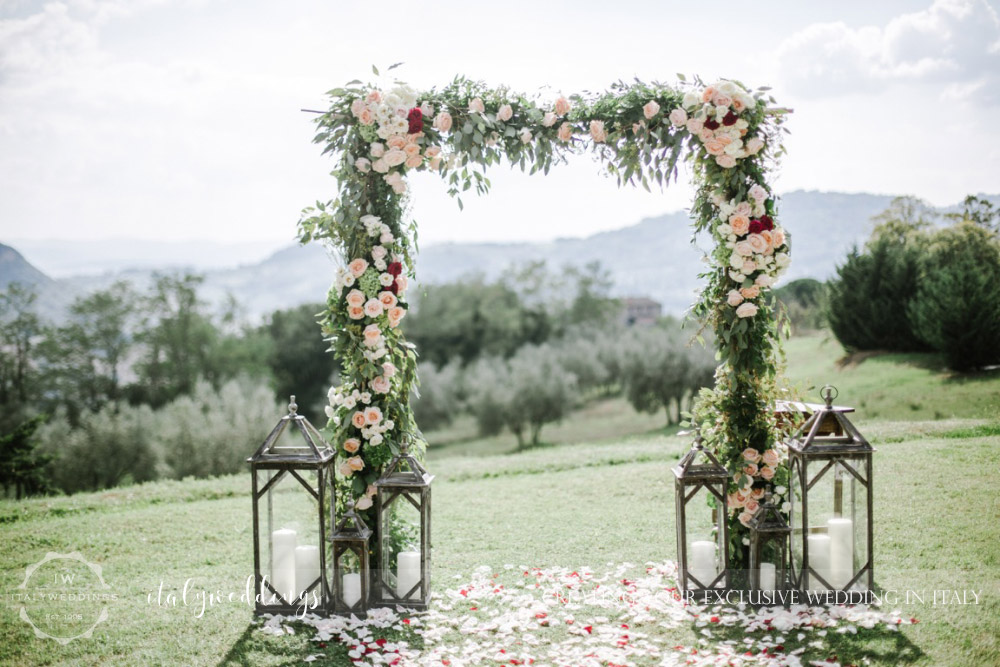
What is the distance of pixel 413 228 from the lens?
16.2 feet

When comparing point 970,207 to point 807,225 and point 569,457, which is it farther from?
point 569,457

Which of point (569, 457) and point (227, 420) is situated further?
point (227, 420)

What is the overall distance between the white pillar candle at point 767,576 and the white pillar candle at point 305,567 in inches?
108

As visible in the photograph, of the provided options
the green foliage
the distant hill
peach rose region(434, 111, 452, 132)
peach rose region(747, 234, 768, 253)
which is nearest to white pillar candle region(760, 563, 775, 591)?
peach rose region(747, 234, 768, 253)

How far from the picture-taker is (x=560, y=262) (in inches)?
1198

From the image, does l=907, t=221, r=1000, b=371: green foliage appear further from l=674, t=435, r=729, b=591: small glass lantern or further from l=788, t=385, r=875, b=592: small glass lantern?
l=674, t=435, r=729, b=591: small glass lantern

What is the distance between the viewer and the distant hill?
17.3 m

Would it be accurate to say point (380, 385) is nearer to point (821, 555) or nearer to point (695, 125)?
point (695, 125)

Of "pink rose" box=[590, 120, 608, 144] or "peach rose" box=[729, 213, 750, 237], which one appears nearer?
"peach rose" box=[729, 213, 750, 237]

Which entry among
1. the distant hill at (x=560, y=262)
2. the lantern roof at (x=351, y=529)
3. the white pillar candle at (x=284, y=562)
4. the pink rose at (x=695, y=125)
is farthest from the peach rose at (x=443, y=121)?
the distant hill at (x=560, y=262)

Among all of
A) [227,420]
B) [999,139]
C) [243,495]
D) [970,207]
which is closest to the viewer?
[243,495]

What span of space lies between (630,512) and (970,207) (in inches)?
332

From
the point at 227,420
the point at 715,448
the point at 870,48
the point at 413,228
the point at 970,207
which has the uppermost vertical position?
the point at 870,48

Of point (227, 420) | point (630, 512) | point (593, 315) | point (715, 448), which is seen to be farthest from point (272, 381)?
point (715, 448)
